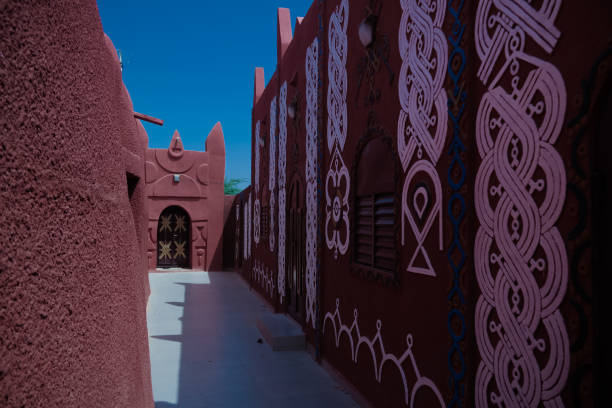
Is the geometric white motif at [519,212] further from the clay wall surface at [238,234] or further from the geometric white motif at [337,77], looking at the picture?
the clay wall surface at [238,234]

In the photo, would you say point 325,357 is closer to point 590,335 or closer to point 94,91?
point 590,335

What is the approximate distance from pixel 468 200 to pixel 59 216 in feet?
7.39

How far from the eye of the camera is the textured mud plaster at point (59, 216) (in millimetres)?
1066

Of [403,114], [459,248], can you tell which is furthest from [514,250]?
[403,114]

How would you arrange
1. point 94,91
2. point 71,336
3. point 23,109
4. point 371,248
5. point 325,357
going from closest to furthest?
point 23,109 < point 71,336 < point 94,91 < point 371,248 < point 325,357

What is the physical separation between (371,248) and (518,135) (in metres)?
2.18

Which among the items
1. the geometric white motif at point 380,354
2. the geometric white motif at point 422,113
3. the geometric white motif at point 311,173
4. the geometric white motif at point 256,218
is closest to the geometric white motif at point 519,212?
the geometric white motif at point 422,113

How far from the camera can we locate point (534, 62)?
2.21 meters

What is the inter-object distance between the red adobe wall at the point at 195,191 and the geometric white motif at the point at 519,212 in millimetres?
14414

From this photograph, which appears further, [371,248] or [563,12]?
[371,248]

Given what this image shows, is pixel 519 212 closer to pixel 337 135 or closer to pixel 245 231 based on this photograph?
pixel 337 135

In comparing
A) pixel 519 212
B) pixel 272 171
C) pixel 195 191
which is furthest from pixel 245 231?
pixel 519 212

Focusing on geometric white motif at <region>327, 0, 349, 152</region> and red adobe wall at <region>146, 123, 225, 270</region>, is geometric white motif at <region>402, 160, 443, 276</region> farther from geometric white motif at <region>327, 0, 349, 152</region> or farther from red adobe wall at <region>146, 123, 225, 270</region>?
red adobe wall at <region>146, 123, 225, 270</region>

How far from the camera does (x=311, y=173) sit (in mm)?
6500
